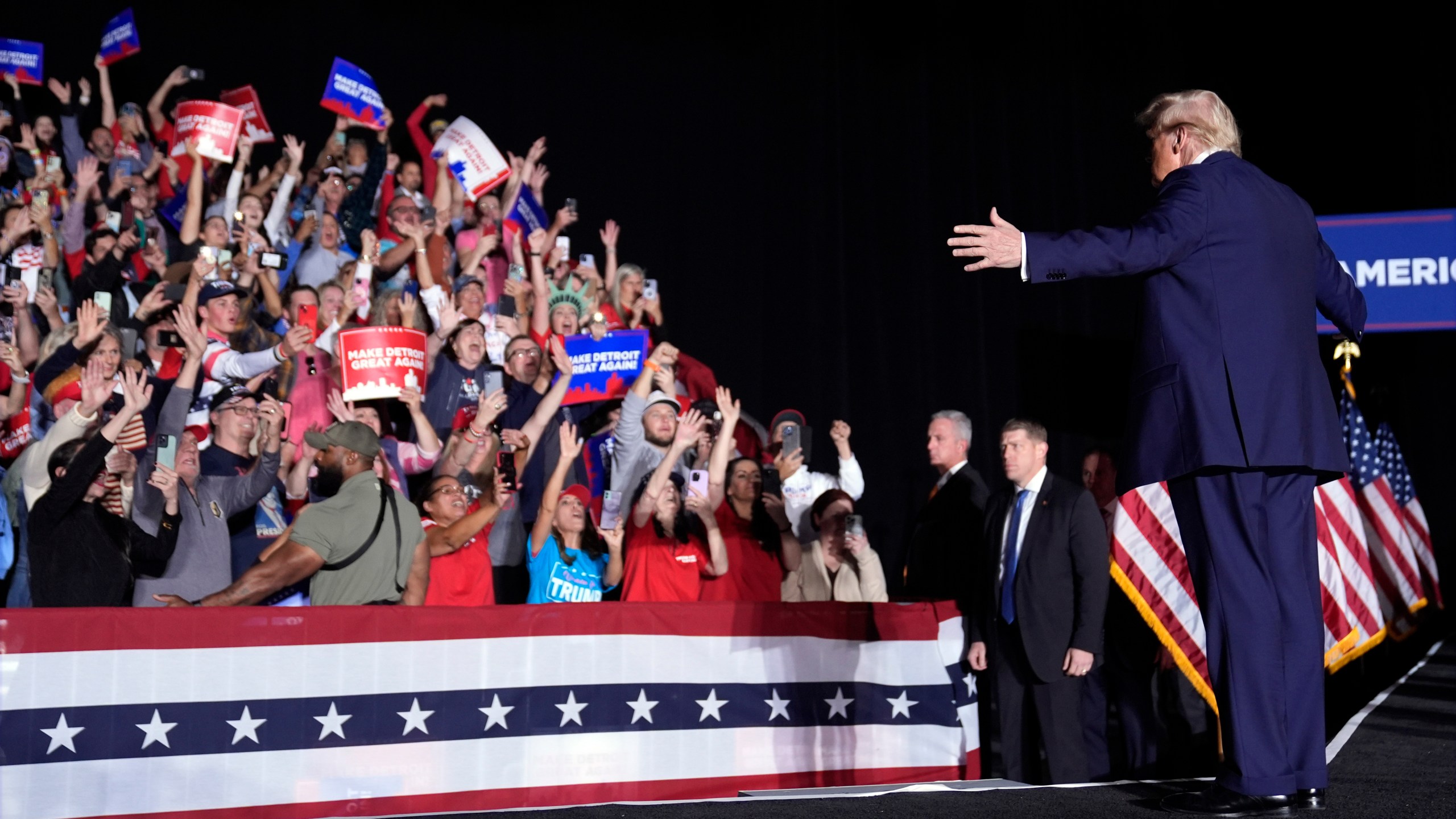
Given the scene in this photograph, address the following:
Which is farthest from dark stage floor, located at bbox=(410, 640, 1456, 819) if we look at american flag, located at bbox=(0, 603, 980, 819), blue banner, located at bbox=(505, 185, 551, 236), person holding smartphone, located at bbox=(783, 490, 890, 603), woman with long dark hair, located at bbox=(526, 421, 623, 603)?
blue banner, located at bbox=(505, 185, 551, 236)

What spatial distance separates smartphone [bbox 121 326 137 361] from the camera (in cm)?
596

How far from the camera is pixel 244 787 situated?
412 centimetres

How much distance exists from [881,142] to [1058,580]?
542 cm

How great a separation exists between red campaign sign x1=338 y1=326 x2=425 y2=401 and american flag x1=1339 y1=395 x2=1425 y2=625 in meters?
5.45

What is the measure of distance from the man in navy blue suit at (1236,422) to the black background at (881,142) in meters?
6.45

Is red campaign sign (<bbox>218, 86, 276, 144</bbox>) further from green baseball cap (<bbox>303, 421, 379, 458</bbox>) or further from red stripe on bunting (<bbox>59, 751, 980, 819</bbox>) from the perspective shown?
red stripe on bunting (<bbox>59, 751, 980, 819</bbox>)

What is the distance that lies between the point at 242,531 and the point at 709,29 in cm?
590

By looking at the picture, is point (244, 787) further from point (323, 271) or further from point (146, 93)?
point (146, 93)

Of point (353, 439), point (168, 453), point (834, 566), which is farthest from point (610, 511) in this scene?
point (168, 453)

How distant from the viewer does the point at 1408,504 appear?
9.08m

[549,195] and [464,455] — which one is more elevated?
[549,195]

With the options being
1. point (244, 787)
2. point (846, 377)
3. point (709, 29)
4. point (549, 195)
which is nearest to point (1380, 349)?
point (846, 377)

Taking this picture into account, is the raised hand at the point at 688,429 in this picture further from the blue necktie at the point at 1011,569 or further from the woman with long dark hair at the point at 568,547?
the blue necktie at the point at 1011,569

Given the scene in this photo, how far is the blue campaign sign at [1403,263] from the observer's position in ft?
26.3
